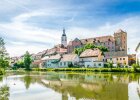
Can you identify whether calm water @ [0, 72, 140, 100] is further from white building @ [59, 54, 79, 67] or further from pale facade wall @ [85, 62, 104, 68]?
Answer: white building @ [59, 54, 79, 67]

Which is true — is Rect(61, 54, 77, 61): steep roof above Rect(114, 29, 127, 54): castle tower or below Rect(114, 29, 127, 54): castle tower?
below

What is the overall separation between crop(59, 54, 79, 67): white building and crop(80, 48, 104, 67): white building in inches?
92.5

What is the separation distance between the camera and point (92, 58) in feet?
334

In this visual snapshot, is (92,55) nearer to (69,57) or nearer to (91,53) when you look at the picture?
(91,53)

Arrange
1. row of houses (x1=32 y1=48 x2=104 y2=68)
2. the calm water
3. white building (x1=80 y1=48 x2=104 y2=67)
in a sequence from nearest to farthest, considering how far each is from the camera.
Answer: the calm water → white building (x1=80 y1=48 x2=104 y2=67) → row of houses (x1=32 y1=48 x2=104 y2=68)

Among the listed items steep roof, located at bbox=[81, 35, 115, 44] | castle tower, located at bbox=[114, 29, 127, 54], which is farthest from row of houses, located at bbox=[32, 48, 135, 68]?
castle tower, located at bbox=[114, 29, 127, 54]

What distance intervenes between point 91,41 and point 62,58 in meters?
29.6

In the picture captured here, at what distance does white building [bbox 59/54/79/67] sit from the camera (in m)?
109

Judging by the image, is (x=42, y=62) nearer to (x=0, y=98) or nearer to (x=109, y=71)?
(x=109, y=71)

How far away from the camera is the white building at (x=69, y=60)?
109m

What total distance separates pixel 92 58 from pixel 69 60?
38.2 feet

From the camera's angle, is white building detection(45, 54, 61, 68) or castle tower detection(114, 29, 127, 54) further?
castle tower detection(114, 29, 127, 54)

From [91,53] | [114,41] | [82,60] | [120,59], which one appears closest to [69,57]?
[82,60]

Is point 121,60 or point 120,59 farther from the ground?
point 120,59
